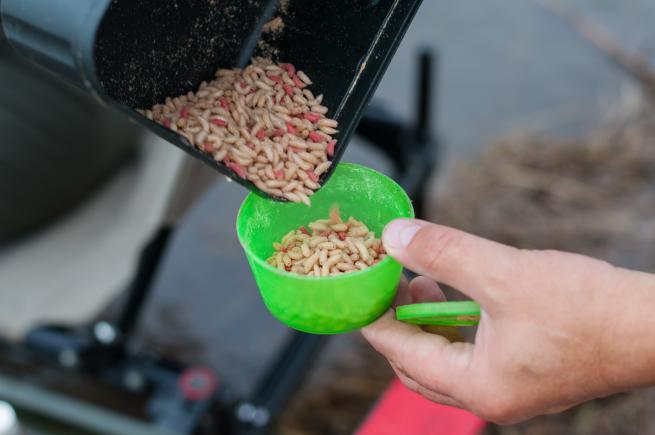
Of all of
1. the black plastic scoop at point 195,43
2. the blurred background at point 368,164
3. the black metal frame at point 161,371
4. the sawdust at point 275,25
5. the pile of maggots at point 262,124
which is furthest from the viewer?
the blurred background at point 368,164

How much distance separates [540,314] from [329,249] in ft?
0.76

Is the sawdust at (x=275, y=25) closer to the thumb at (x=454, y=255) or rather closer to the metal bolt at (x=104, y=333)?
the thumb at (x=454, y=255)

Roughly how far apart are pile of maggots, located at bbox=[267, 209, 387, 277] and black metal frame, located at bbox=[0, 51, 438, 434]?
0.54 meters

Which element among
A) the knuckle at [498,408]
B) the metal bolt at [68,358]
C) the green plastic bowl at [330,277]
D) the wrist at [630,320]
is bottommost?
the metal bolt at [68,358]

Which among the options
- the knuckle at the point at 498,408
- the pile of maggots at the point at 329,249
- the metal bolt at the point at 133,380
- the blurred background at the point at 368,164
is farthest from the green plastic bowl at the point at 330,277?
the metal bolt at the point at 133,380

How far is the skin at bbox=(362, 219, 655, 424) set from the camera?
77 centimetres

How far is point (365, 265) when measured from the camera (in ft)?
2.75

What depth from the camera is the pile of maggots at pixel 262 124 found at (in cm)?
82

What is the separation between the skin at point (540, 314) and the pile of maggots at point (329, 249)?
68 mm

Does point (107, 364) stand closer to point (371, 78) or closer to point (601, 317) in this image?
point (371, 78)

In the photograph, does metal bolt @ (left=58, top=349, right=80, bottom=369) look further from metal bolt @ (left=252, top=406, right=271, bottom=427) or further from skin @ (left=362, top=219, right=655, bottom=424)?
skin @ (left=362, top=219, right=655, bottom=424)

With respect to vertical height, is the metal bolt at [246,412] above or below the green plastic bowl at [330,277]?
below

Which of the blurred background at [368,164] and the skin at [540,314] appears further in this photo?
the blurred background at [368,164]

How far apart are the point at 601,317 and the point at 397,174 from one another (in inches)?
39.6
